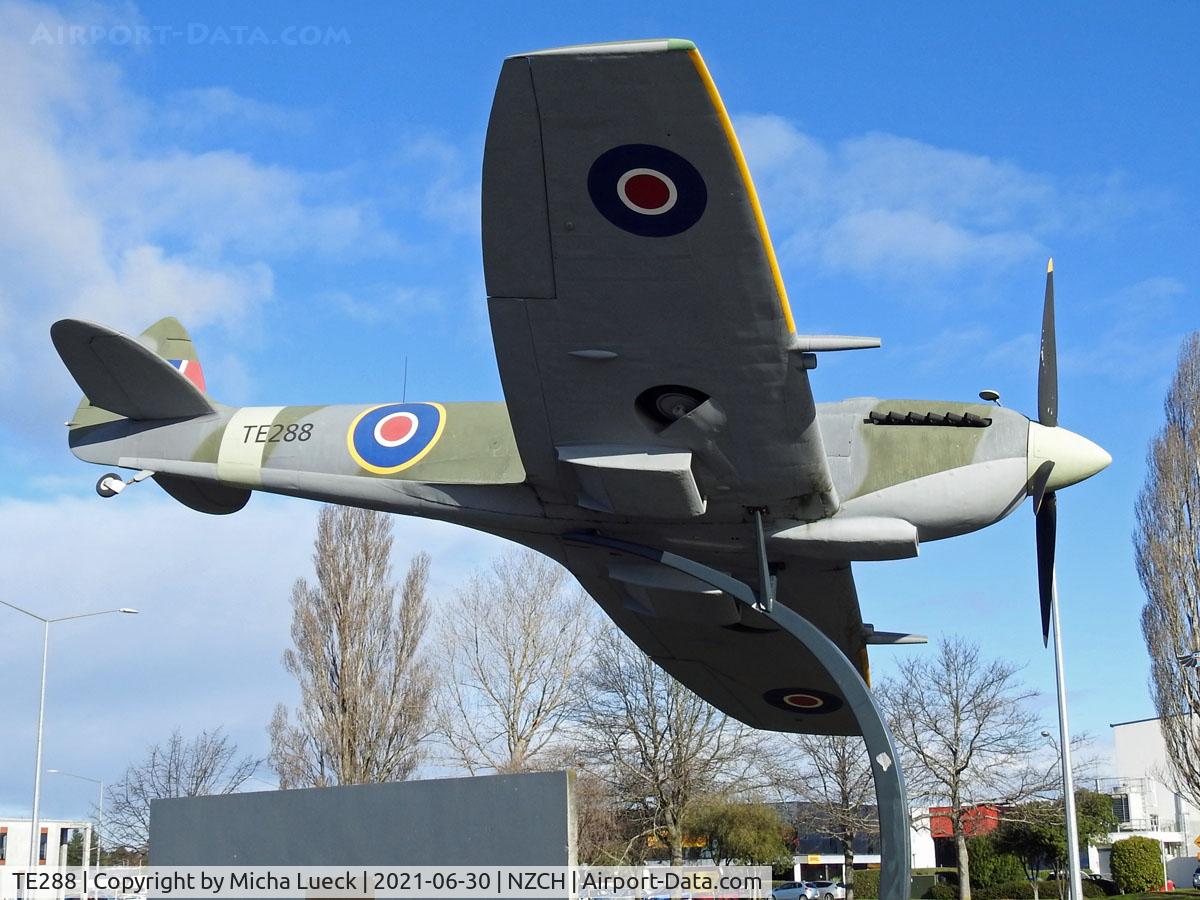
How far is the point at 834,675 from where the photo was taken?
10227mm

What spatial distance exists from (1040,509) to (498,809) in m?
7.09

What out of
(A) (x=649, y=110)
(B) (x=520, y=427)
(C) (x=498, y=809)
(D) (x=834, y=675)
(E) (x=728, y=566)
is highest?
(A) (x=649, y=110)

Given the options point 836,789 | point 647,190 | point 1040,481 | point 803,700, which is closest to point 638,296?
point 647,190

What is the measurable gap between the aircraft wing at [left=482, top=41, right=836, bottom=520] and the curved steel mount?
848 mm

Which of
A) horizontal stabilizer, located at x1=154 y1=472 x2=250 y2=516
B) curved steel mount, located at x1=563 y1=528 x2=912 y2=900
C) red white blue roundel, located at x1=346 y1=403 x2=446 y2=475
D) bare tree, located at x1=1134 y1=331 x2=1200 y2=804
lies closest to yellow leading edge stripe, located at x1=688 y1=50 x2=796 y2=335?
curved steel mount, located at x1=563 y1=528 x2=912 y2=900

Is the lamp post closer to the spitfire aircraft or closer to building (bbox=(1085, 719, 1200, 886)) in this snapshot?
the spitfire aircraft

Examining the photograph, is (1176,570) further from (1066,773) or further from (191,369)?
(191,369)

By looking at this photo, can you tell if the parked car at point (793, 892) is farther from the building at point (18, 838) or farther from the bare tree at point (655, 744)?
the building at point (18, 838)

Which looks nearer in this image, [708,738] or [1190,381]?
[1190,381]

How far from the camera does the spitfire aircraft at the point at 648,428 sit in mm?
7871

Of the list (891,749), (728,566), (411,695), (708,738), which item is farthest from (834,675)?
(708,738)

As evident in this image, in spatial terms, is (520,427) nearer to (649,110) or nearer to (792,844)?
(649,110)

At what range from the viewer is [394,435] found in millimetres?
12883

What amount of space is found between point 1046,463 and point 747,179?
5367mm
